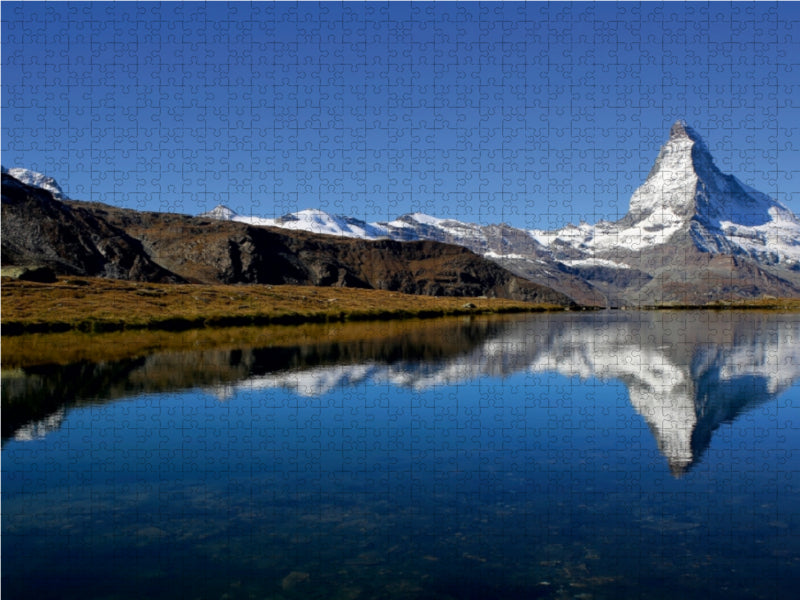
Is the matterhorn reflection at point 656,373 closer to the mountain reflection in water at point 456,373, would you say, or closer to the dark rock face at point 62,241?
the mountain reflection in water at point 456,373

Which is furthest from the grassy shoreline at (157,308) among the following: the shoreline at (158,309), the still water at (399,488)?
the still water at (399,488)

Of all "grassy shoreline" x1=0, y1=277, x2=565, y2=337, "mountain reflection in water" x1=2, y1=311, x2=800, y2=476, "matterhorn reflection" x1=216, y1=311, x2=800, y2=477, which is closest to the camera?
"matterhorn reflection" x1=216, y1=311, x2=800, y2=477


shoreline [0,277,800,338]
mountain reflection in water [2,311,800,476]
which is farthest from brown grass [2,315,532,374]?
shoreline [0,277,800,338]

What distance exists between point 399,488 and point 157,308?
82.8 meters

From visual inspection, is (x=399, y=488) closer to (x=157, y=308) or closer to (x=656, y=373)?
(x=656, y=373)

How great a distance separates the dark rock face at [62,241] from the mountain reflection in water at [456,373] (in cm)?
11027

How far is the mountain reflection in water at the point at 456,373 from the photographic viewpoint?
28.5 metres

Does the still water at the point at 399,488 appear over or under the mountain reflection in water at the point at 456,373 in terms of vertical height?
under

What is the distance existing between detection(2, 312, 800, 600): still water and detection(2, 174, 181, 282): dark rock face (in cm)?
12748

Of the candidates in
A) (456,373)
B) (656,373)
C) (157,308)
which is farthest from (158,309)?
(656,373)

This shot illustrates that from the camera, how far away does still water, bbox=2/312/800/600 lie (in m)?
13.5

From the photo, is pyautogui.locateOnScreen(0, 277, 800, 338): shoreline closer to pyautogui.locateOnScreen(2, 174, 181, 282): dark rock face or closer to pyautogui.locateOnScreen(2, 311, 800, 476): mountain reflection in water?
pyautogui.locateOnScreen(2, 311, 800, 476): mountain reflection in water

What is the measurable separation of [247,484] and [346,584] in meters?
7.00

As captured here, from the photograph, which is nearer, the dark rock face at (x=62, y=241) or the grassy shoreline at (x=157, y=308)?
the grassy shoreline at (x=157, y=308)
